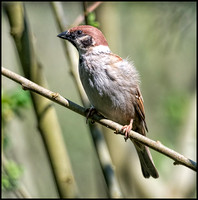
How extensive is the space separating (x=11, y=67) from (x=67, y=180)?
299 centimetres

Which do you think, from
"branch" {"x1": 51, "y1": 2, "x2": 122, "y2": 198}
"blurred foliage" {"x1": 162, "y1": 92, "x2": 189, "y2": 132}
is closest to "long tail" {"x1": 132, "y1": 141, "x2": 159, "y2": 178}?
"branch" {"x1": 51, "y1": 2, "x2": 122, "y2": 198}

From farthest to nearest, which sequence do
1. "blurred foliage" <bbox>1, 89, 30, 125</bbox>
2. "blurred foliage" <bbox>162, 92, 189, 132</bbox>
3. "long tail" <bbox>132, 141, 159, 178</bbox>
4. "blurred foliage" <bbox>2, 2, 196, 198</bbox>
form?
"blurred foliage" <bbox>162, 92, 189, 132</bbox> → "blurred foliage" <bbox>2, 2, 196, 198</bbox> → "long tail" <bbox>132, 141, 159, 178</bbox> → "blurred foliage" <bbox>1, 89, 30, 125</bbox>

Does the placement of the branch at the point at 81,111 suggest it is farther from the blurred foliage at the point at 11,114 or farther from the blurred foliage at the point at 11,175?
the blurred foliage at the point at 11,175

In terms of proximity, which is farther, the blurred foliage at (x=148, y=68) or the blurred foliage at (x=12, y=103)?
the blurred foliage at (x=148, y=68)

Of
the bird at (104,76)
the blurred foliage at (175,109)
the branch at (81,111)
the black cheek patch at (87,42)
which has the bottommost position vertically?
the branch at (81,111)

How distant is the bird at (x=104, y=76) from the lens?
13.1ft

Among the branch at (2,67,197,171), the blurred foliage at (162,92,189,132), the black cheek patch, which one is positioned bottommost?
the branch at (2,67,197,171)

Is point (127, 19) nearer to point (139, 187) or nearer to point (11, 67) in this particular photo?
point (11, 67)

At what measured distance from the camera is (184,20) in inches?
231

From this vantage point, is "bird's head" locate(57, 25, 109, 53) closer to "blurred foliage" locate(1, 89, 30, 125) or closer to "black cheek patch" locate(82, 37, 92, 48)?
"black cheek patch" locate(82, 37, 92, 48)

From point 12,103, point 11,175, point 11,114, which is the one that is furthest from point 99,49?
point 11,175

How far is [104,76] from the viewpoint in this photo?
3.98 m

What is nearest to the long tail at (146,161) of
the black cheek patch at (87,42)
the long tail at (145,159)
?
the long tail at (145,159)

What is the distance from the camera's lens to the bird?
3.98m
